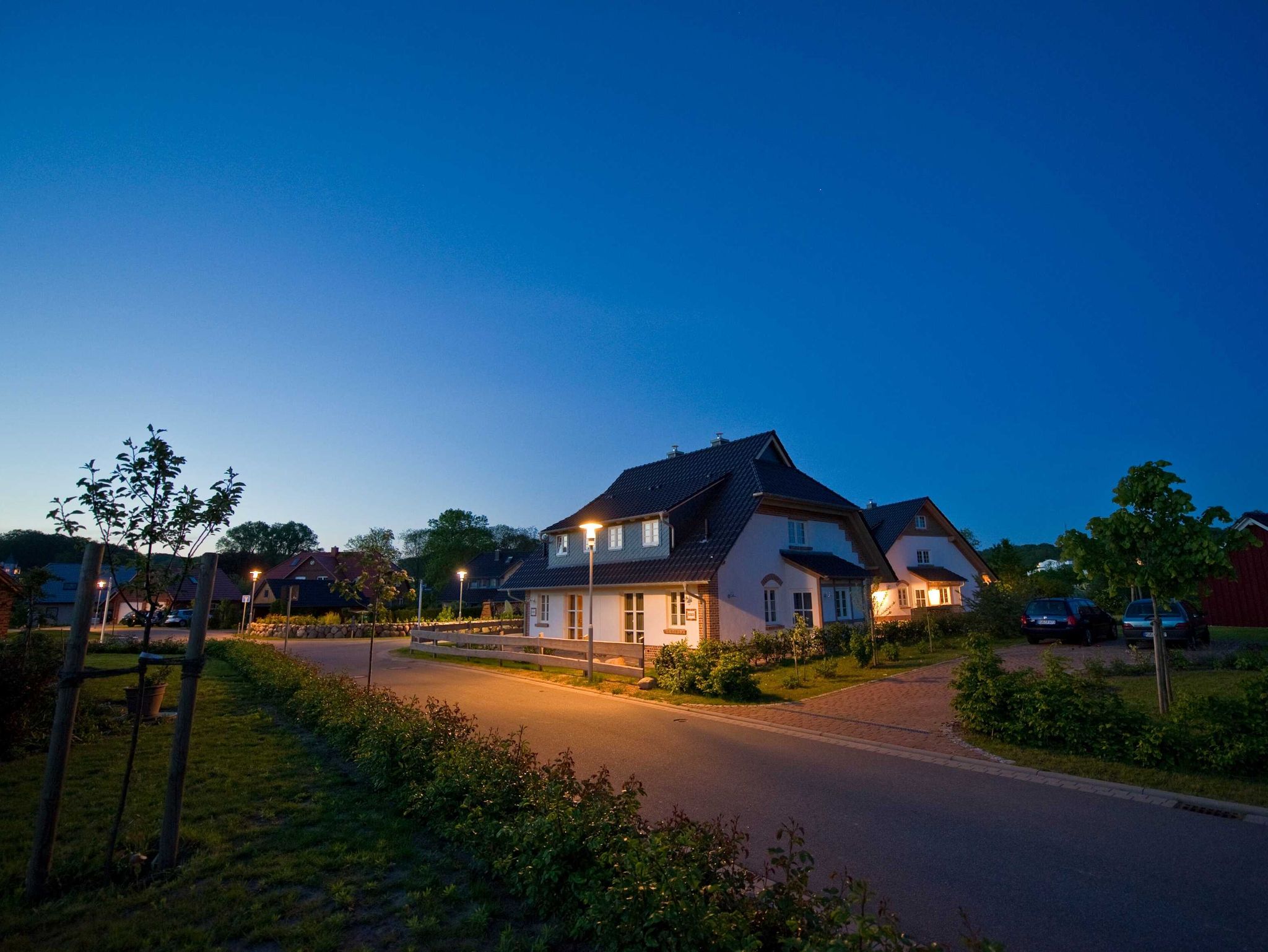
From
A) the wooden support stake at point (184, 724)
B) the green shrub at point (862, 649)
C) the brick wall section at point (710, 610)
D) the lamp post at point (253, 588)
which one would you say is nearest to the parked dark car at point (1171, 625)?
the green shrub at point (862, 649)

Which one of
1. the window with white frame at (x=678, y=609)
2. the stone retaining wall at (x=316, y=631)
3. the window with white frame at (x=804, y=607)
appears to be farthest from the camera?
the stone retaining wall at (x=316, y=631)

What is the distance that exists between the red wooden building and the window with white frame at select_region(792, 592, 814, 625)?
1674 centimetres

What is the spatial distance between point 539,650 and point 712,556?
318 inches

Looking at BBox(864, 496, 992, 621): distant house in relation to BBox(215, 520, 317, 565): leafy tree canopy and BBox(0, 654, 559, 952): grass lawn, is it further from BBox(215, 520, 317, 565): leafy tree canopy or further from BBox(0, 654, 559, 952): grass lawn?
BBox(215, 520, 317, 565): leafy tree canopy

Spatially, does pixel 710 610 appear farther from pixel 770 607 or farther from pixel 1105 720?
pixel 1105 720

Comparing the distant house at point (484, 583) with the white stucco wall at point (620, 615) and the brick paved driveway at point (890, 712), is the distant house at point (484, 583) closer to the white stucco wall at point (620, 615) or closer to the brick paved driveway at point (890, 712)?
the white stucco wall at point (620, 615)

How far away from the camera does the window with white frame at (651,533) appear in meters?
24.2

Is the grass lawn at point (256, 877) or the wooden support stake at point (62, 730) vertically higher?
the wooden support stake at point (62, 730)

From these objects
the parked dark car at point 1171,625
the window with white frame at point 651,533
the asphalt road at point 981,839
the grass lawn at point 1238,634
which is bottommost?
the asphalt road at point 981,839

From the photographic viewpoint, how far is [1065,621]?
23516mm

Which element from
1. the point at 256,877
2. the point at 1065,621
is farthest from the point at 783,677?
the point at 256,877

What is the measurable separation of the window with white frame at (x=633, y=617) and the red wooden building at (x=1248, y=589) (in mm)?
23602

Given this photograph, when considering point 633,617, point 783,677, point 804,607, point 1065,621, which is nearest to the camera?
point 783,677

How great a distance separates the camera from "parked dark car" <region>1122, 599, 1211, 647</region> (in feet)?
64.0
